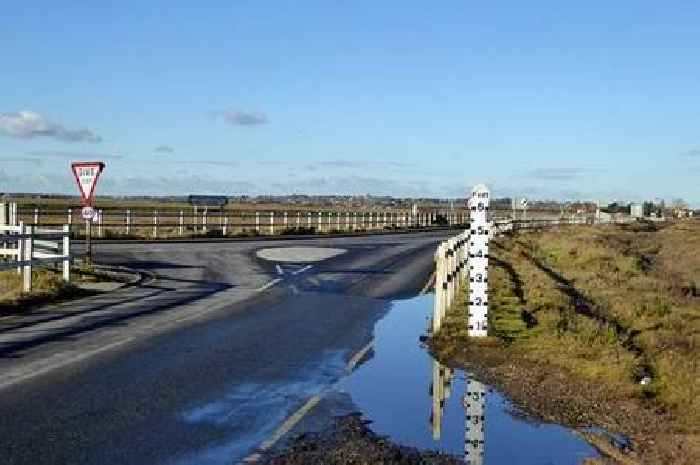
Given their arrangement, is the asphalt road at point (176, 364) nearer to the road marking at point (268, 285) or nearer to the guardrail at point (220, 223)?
the road marking at point (268, 285)

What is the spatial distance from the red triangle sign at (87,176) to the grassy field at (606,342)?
10797 mm

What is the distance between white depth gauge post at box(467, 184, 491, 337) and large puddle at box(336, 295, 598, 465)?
49.5 inches

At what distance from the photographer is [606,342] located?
12.9m

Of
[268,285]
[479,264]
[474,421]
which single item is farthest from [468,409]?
[268,285]

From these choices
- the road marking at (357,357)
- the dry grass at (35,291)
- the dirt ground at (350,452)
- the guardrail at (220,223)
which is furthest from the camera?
the guardrail at (220,223)

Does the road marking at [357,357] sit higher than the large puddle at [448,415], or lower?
higher

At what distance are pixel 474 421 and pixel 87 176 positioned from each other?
17.4 m

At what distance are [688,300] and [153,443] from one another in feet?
→ 58.6

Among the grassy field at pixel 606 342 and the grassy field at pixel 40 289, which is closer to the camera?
the grassy field at pixel 606 342

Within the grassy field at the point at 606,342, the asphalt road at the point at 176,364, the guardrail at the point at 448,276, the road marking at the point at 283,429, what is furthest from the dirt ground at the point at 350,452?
the guardrail at the point at 448,276

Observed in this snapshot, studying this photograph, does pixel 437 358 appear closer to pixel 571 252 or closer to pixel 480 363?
pixel 480 363

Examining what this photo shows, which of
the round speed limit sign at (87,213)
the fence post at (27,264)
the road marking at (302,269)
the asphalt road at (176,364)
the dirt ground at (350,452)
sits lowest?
the asphalt road at (176,364)

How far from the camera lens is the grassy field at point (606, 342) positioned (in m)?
8.95

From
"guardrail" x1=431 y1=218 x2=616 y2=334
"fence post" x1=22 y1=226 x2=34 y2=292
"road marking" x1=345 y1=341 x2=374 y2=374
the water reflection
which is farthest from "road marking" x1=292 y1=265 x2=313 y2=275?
the water reflection
